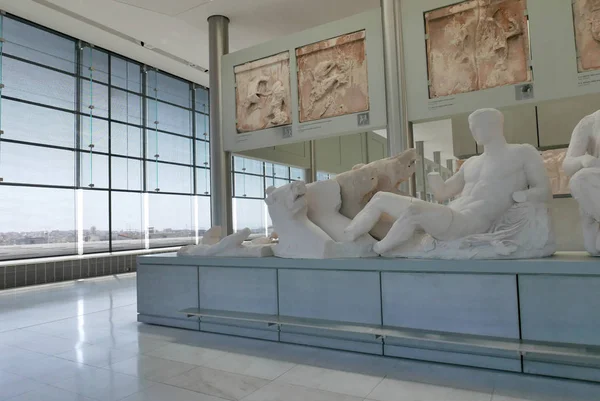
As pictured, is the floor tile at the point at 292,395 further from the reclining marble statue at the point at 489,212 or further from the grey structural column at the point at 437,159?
the grey structural column at the point at 437,159

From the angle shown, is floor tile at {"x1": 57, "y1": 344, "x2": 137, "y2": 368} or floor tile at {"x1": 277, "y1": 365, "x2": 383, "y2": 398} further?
floor tile at {"x1": 57, "y1": 344, "x2": 137, "y2": 368}

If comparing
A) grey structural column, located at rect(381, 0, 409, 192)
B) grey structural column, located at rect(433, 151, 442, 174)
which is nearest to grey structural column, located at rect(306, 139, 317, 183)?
grey structural column, located at rect(433, 151, 442, 174)

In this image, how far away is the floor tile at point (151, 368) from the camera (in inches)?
130

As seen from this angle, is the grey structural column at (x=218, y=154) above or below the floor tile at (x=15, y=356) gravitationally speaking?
above

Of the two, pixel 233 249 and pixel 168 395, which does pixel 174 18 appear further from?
pixel 168 395

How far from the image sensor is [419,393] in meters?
2.78

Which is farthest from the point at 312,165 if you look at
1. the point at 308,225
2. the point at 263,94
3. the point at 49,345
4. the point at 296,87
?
the point at 49,345

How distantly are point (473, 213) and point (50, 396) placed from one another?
3.45 meters

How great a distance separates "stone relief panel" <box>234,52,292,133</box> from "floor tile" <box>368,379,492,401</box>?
18.1 ft

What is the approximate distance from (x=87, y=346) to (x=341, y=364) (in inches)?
100

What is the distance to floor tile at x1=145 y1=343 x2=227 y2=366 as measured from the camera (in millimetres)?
3666

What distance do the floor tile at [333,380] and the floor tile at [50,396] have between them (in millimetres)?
1415

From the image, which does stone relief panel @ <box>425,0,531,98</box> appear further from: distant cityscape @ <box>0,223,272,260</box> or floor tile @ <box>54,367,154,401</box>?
distant cityscape @ <box>0,223,272,260</box>

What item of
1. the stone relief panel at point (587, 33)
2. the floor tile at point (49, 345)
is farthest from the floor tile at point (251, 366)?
the stone relief panel at point (587, 33)
